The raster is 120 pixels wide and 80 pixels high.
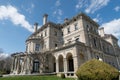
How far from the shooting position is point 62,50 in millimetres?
29328

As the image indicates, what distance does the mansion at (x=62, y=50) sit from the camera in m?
27.8

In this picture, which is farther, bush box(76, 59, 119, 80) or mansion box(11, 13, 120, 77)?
mansion box(11, 13, 120, 77)

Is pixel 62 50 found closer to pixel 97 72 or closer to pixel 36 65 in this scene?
pixel 36 65

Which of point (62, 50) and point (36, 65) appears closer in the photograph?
point (62, 50)

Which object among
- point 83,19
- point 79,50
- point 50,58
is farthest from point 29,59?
point 83,19

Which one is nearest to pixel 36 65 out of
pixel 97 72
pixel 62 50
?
pixel 62 50

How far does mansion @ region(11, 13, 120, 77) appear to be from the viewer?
27781 mm

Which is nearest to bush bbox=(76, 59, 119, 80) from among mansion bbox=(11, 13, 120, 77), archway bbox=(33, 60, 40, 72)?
mansion bbox=(11, 13, 120, 77)

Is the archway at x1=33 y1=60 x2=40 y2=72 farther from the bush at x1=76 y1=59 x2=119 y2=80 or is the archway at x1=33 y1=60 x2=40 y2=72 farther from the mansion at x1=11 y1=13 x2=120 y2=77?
the bush at x1=76 y1=59 x2=119 y2=80

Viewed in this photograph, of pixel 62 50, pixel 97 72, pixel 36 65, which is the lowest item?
pixel 97 72

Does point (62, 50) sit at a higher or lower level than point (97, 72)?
higher

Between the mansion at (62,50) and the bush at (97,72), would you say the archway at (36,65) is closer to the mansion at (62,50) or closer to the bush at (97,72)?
the mansion at (62,50)

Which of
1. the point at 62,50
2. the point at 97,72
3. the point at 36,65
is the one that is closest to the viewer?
the point at 97,72

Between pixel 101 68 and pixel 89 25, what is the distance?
22.8 metres
